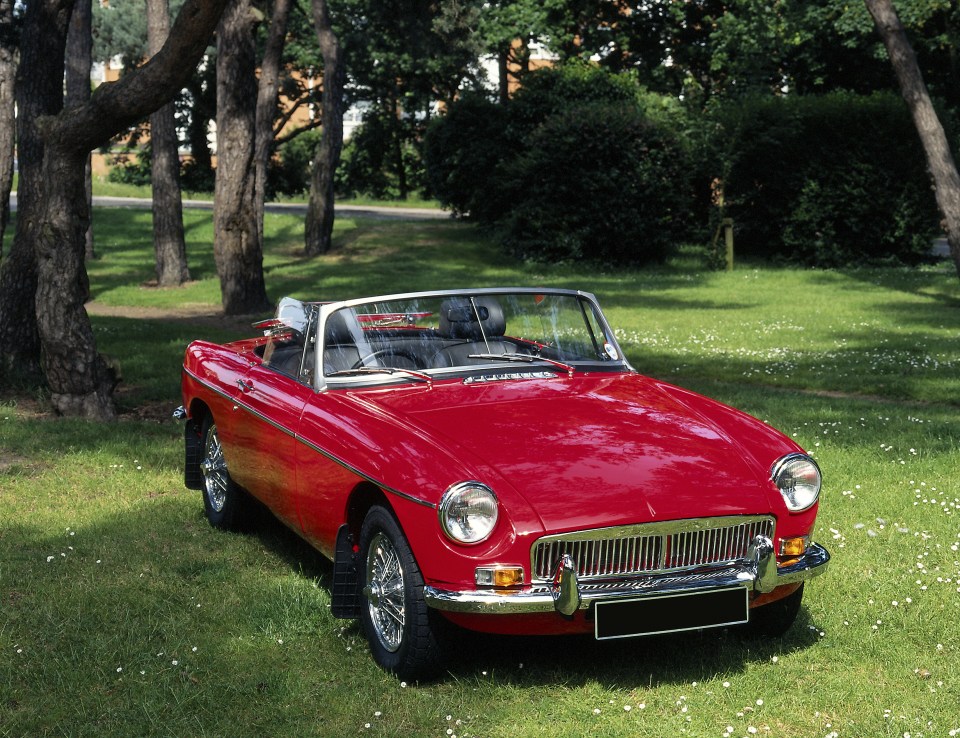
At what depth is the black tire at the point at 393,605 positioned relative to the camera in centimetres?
468

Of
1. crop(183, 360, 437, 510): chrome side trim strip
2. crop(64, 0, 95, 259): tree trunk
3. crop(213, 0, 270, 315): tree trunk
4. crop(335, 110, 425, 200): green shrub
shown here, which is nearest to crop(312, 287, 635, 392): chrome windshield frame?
crop(183, 360, 437, 510): chrome side trim strip

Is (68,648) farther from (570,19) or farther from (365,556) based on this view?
(570,19)

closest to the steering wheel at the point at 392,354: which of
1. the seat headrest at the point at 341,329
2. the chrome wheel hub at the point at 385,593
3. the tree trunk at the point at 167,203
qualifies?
the seat headrest at the point at 341,329

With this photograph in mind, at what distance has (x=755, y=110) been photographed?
1060 inches

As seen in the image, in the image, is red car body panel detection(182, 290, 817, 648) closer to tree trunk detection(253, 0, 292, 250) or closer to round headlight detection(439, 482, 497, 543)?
round headlight detection(439, 482, 497, 543)

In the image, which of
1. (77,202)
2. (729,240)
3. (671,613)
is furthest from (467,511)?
(729,240)

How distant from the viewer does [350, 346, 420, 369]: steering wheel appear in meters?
5.96

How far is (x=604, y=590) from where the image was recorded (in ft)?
14.7

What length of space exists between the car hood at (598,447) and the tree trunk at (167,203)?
55.5 feet

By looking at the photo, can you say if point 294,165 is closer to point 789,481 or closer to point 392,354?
point 392,354

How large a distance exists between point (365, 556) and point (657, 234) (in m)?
21.2

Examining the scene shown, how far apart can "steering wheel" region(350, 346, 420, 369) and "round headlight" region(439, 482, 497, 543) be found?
1.54 meters

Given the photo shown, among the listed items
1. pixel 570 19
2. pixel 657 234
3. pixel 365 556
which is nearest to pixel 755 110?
pixel 657 234

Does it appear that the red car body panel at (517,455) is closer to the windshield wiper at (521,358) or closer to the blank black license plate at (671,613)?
the windshield wiper at (521,358)
